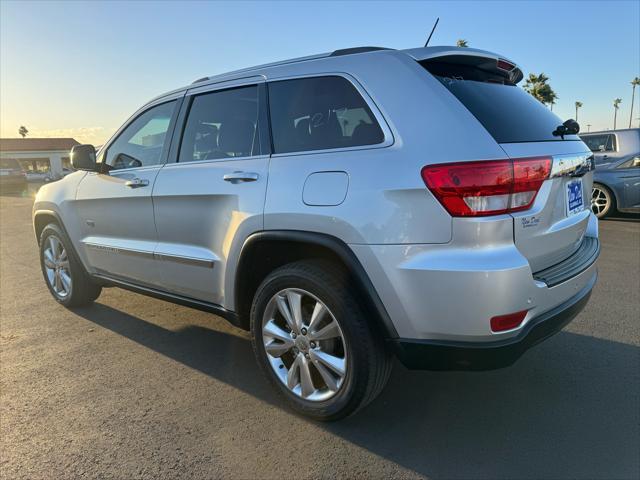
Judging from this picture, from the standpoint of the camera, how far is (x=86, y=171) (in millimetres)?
4020

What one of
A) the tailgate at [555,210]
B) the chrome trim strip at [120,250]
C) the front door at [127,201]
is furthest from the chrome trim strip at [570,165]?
the chrome trim strip at [120,250]

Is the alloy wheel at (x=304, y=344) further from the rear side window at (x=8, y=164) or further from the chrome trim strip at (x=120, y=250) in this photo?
the rear side window at (x=8, y=164)

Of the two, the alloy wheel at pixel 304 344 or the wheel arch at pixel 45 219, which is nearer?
the alloy wheel at pixel 304 344

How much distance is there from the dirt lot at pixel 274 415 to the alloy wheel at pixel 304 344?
0.70ft

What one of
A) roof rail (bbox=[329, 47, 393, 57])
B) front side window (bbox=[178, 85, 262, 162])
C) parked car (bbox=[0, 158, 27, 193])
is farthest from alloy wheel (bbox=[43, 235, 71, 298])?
parked car (bbox=[0, 158, 27, 193])

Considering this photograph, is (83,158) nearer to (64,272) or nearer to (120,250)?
(120,250)

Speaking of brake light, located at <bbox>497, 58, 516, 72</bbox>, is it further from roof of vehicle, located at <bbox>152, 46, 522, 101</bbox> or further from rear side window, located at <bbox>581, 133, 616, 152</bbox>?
rear side window, located at <bbox>581, 133, 616, 152</bbox>

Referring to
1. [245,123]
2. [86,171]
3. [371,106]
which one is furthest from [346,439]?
[86,171]

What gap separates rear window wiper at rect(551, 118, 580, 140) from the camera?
252 centimetres

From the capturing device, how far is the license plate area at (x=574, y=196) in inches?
94.7

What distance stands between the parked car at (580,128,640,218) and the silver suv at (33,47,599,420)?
22.8 ft

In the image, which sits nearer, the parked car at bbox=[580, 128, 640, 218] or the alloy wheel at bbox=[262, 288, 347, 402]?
the alloy wheel at bbox=[262, 288, 347, 402]

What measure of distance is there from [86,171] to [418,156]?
3.11 metres

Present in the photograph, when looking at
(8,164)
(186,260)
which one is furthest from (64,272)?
(8,164)
